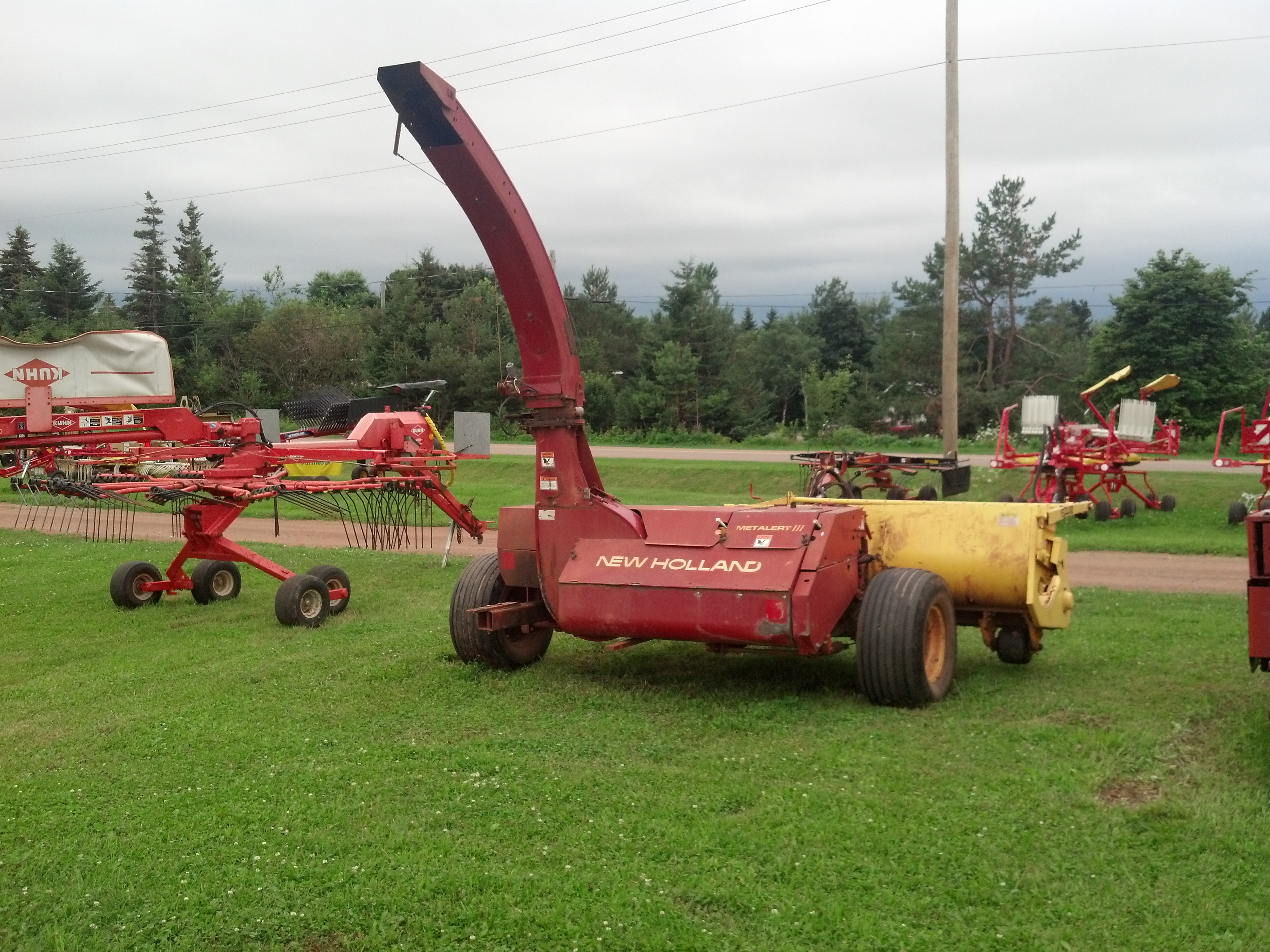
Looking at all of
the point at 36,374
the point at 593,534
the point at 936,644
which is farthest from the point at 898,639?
the point at 36,374

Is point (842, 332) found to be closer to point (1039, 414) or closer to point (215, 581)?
point (1039, 414)

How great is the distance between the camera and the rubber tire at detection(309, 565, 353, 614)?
11438 mm

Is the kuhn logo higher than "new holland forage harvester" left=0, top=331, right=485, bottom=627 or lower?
higher

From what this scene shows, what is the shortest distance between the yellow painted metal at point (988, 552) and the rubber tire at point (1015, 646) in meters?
0.14

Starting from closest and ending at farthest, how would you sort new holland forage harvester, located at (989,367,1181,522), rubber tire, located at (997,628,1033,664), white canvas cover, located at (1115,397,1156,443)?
rubber tire, located at (997,628,1033,664) < new holland forage harvester, located at (989,367,1181,522) < white canvas cover, located at (1115,397,1156,443)

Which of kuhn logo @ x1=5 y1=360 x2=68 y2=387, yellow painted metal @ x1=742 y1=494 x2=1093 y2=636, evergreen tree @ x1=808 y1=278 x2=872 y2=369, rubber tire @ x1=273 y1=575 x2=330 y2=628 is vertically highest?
evergreen tree @ x1=808 y1=278 x2=872 y2=369

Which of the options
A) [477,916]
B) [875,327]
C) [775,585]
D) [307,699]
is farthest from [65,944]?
[875,327]

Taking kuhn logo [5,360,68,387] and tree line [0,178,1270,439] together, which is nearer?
kuhn logo [5,360,68,387]

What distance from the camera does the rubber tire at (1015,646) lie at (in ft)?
27.9

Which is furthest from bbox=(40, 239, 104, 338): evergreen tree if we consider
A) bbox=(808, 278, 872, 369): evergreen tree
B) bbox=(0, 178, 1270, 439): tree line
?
bbox=(808, 278, 872, 369): evergreen tree

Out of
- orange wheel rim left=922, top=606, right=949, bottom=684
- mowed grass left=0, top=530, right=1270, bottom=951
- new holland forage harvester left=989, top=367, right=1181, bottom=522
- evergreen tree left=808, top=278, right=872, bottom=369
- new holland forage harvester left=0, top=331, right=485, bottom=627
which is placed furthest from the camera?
evergreen tree left=808, top=278, right=872, bottom=369

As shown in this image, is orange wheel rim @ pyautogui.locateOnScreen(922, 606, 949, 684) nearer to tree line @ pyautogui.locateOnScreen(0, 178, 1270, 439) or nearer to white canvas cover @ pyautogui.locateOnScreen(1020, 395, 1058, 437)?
white canvas cover @ pyautogui.locateOnScreen(1020, 395, 1058, 437)

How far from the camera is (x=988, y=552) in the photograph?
26.6 ft

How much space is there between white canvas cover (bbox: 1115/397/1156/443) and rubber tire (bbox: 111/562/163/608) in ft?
50.3
